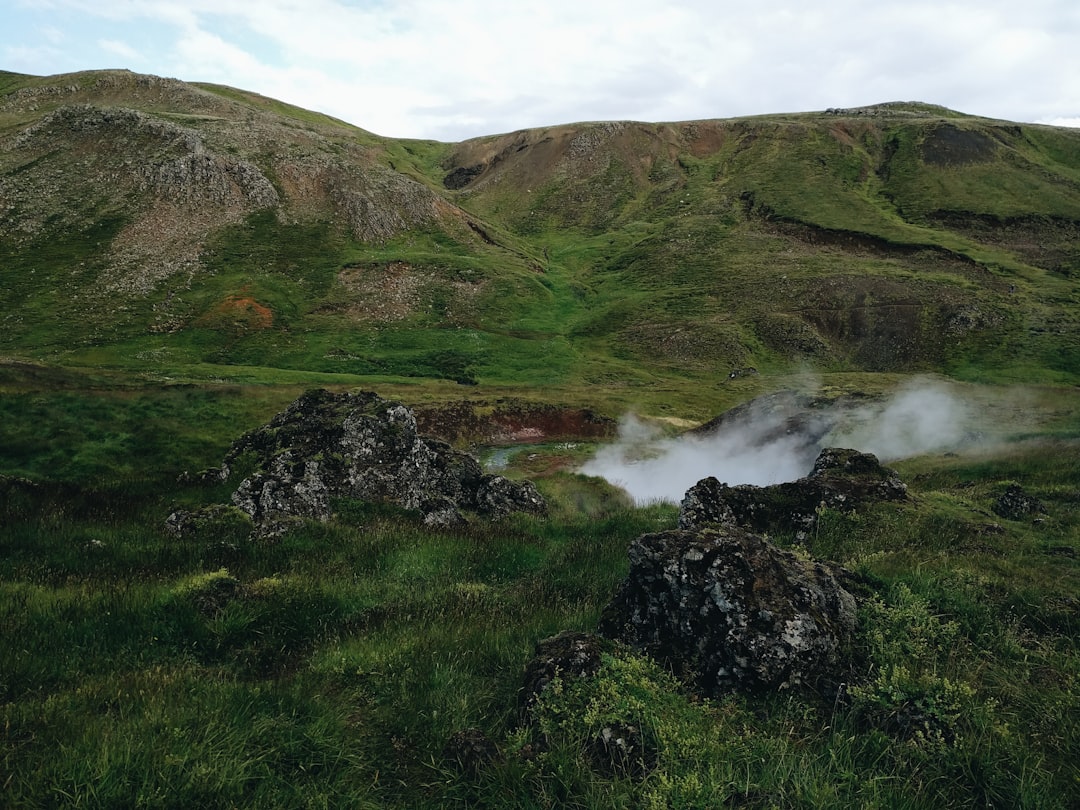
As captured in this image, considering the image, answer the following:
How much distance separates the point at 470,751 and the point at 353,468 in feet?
39.6

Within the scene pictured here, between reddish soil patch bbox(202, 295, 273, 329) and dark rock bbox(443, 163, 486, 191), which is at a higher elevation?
dark rock bbox(443, 163, 486, 191)

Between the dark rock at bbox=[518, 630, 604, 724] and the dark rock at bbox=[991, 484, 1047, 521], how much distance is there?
12352mm

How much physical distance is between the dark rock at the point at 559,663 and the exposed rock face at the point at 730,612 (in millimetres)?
1018

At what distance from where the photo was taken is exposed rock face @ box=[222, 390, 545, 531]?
1452 centimetres

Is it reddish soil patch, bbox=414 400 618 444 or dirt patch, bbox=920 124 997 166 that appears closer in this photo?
reddish soil patch, bbox=414 400 618 444

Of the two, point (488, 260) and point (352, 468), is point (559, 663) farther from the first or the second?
point (488, 260)

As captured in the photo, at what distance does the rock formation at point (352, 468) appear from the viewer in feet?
47.6

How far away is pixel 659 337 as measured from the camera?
87.2m

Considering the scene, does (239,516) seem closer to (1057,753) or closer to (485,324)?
(1057,753)

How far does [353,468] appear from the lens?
52.5 ft

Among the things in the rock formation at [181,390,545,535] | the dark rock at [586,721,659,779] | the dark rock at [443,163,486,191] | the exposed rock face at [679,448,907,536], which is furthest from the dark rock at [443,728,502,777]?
the dark rock at [443,163,486,191]

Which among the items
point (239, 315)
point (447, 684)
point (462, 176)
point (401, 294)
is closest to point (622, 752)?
point (447, 684)

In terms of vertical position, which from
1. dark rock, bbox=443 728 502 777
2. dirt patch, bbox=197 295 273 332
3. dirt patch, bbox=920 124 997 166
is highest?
dirt patch, bbox=920 124 997 166

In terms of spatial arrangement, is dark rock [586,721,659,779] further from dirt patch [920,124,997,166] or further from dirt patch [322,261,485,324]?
dirt patch [920,124,997,166]
